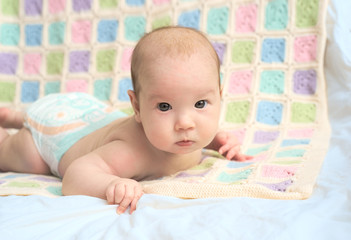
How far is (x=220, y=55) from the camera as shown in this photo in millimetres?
1945

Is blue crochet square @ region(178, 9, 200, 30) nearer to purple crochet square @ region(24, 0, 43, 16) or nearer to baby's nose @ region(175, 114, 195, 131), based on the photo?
purple crochet square @ region(24, 0, 43, 16)

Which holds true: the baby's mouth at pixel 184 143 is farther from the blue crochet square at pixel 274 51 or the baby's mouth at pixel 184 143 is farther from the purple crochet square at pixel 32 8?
the purple crochet square at pixel 32 8

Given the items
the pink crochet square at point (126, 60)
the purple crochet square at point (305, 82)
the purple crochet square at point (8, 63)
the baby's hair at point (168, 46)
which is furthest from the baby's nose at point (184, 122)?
the purple crochet square at point (8, 63)

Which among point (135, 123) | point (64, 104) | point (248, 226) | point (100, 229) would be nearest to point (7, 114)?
point (64, 104)

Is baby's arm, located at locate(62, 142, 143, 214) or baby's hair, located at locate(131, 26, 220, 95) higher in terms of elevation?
baby's hair, located at locate(131, 26, 220, 95)

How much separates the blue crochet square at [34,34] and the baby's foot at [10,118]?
46 cm

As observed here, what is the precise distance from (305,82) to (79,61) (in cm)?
93

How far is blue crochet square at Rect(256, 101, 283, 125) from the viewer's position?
1756 mm

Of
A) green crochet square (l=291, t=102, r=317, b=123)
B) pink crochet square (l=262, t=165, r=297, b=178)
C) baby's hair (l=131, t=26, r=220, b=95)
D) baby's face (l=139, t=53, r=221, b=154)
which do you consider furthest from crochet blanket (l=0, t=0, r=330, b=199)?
baby's hair (l=131, t=26, r=220, b=95)

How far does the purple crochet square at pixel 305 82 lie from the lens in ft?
5.95

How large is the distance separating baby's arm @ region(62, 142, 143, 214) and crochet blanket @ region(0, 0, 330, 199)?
291 millimetres

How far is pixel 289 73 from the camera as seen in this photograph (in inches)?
72.8

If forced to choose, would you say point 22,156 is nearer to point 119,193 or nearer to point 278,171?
point 119,193

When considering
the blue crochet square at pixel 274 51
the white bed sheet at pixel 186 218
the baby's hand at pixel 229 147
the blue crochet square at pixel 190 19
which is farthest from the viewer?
the blue crochet square at pixel 190 19
